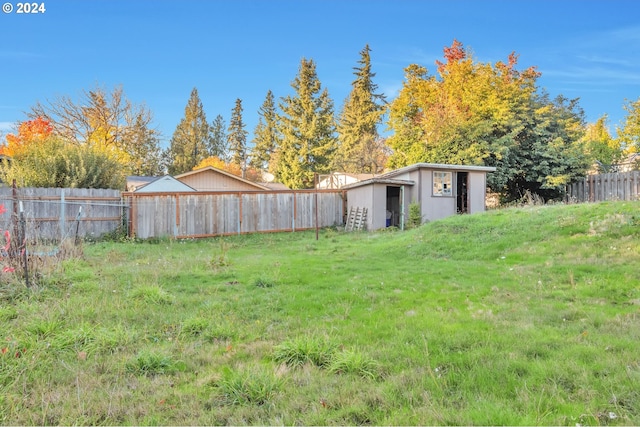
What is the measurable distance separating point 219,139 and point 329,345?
4358 cm

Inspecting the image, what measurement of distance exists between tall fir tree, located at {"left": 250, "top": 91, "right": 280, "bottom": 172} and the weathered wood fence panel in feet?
84.8

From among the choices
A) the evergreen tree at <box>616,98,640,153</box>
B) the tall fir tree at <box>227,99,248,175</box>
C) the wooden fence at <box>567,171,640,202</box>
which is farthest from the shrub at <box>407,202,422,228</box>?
the tall fir tree at <box>227,99,248,175</box>

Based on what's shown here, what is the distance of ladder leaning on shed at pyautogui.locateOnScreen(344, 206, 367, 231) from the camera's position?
1491 cm

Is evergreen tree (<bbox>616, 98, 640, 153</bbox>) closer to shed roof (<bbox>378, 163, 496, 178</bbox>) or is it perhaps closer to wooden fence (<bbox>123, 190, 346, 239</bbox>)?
shed roof (<bbox>378, 163, 496, 178</bbox>)

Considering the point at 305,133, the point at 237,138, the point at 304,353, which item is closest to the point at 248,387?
the point at 304,353

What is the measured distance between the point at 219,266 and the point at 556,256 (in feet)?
20.8

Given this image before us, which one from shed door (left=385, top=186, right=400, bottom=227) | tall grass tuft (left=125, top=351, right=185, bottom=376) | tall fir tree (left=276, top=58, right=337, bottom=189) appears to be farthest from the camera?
tall fir tree (left=276, top=58, right=337, bottom=189)

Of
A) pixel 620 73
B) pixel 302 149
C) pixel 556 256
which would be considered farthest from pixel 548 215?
pixel 302 149

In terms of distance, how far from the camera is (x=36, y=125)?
859 inches

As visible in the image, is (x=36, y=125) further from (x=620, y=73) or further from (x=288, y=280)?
(x=620, y=73)

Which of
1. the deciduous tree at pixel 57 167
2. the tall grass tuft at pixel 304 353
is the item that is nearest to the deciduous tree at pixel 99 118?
the deciduous tree at pixel 57 167

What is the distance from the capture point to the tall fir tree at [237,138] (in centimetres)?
4359

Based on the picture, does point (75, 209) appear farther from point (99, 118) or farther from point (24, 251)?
point (99, 118)

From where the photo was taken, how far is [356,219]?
15.3 m
